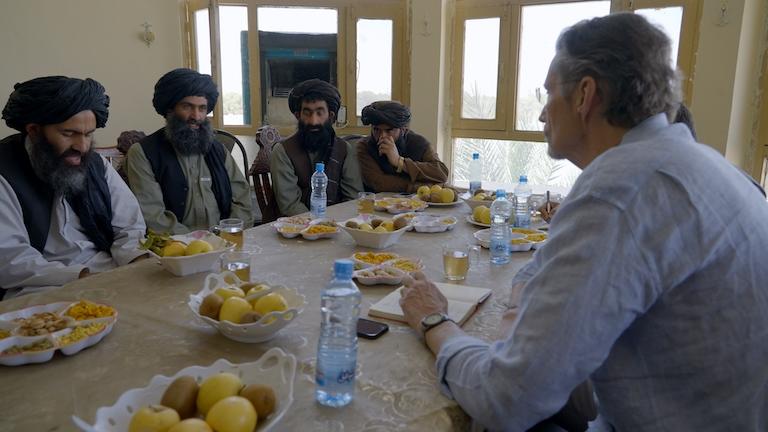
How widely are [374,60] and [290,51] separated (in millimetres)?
868

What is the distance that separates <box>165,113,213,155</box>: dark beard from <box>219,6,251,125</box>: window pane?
8.75 ft

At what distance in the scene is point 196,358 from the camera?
1191 mm

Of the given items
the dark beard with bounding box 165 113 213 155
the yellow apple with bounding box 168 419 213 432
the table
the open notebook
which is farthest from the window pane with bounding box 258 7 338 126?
the yellow apple with bounding box 168 419 213 432

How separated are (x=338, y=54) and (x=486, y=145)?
1764mm

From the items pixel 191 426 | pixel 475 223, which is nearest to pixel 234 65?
pixel 475 223

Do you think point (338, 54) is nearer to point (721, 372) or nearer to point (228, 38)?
point (228, 38)

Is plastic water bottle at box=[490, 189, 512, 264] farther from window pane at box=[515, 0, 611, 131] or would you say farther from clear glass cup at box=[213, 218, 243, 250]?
window pane at box=[515, 0, 611, 131]

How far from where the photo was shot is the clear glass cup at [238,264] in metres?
1.62

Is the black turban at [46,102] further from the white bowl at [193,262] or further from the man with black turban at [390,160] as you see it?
the man with black turban at [390,160]

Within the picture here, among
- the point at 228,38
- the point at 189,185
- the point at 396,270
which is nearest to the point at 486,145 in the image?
Result: the point at 228,38

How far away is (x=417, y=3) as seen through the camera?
511 cm

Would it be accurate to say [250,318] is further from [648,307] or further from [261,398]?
[648,307]

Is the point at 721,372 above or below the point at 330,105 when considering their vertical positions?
below

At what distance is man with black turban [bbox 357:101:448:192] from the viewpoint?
364cm
